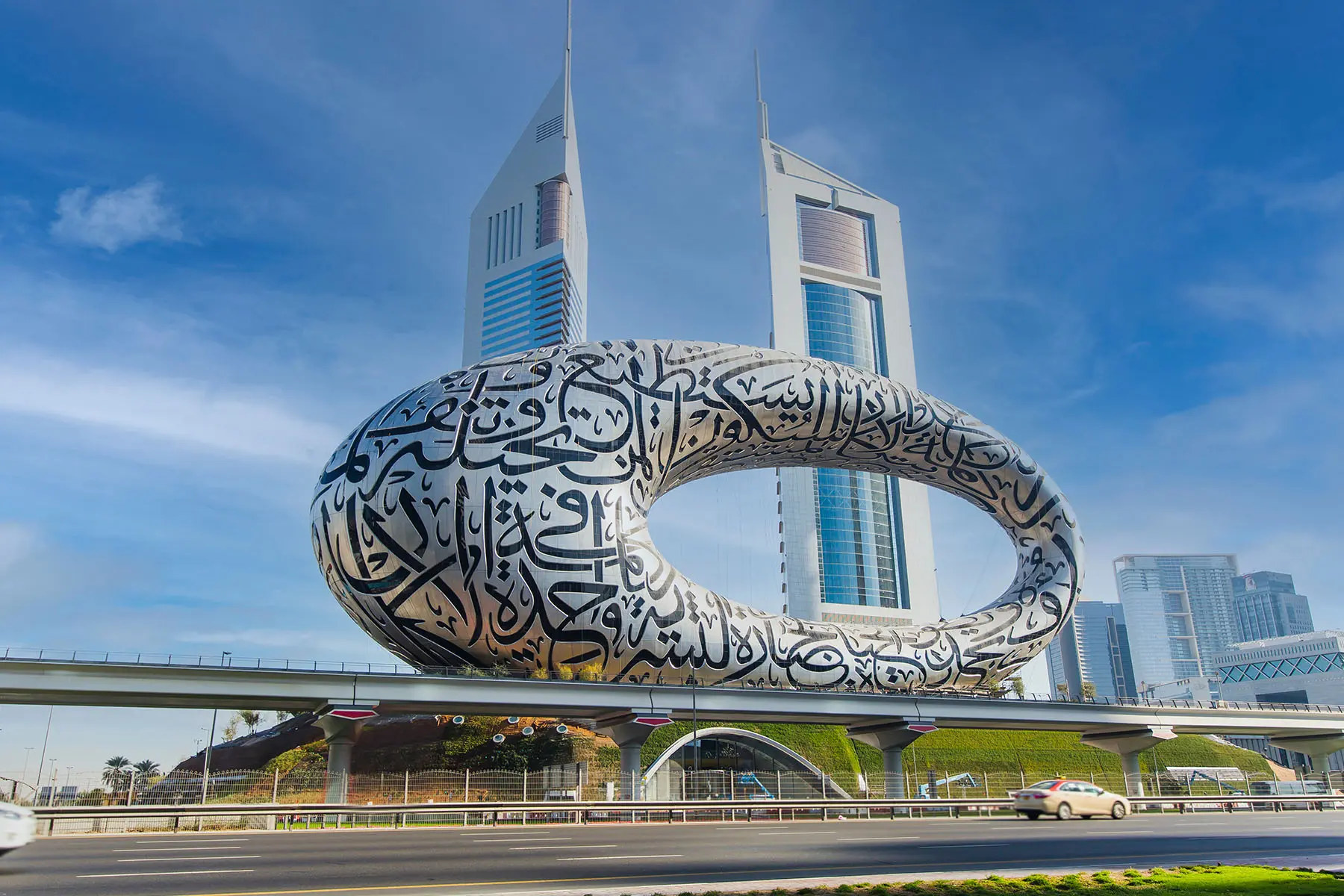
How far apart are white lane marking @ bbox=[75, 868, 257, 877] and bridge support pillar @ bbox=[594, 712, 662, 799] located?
72.7 ft

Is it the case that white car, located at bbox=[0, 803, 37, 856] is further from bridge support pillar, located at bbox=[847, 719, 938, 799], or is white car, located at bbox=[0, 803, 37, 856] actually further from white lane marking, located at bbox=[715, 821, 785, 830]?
bridge support pillar, located at bbox=[847, 719, 938, 799]

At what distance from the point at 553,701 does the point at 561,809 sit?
904cm

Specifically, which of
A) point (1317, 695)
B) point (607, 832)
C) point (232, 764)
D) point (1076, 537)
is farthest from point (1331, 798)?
point (1317, 695)

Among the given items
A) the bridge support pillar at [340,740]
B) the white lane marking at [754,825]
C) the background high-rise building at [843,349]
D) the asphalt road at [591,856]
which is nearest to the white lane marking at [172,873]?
the asphalt road at [591,856]

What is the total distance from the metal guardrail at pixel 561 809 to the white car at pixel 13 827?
33.5ft

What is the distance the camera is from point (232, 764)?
4066 cm

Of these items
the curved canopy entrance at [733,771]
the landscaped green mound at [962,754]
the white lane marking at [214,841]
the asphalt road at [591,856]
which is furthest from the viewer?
the landscaped green mound at [962,754]

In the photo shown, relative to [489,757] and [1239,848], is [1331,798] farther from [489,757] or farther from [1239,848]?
[489,757]

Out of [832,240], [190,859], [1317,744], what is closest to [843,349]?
[832,240]

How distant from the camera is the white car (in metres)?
11.9

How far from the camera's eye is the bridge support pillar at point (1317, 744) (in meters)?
50.2

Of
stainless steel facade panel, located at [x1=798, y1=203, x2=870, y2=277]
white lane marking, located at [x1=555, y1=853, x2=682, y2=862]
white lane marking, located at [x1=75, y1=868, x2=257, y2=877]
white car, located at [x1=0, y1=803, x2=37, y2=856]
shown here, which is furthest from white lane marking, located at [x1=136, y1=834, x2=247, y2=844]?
stainless steel facade panel, located at [x1=798, y1=203, x2=870, y2=277]

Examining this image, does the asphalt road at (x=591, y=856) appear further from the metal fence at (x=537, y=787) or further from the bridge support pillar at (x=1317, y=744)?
the bridge support pillar at (x=1317, y=744)

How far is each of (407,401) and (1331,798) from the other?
35.7 metres
